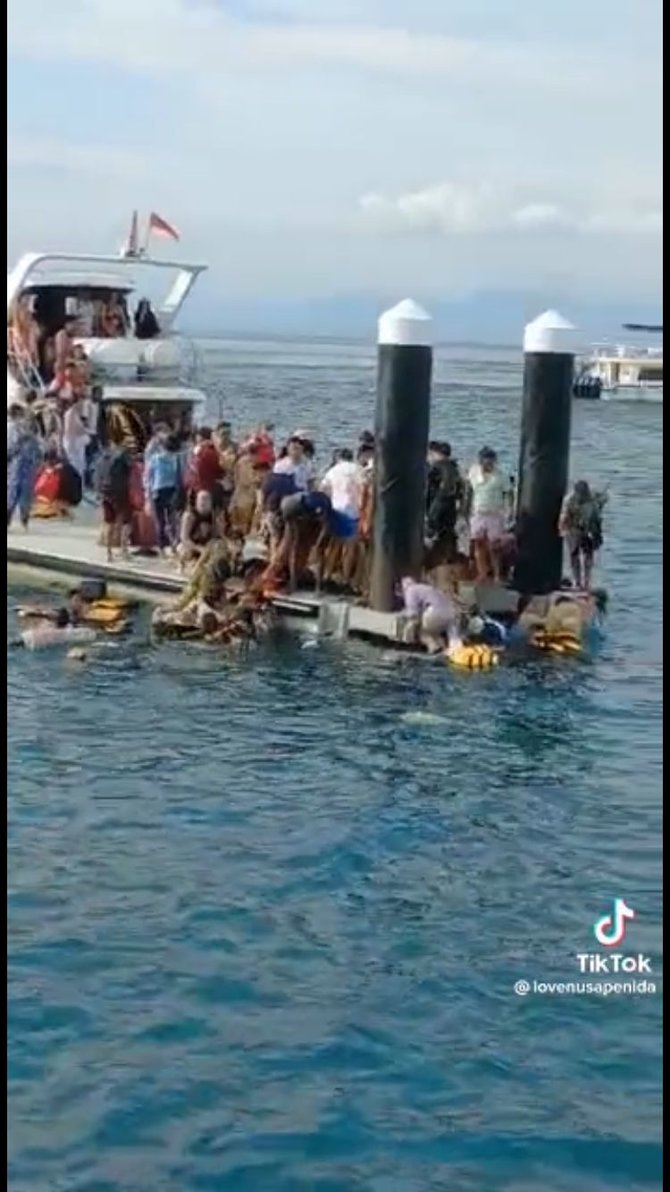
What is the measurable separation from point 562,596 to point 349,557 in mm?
1955

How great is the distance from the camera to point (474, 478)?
1788cm

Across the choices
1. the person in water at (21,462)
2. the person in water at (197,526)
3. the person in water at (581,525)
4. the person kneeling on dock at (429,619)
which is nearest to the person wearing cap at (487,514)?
the person in water at (581,525)

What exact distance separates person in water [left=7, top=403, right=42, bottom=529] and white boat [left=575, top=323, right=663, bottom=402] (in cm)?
5168

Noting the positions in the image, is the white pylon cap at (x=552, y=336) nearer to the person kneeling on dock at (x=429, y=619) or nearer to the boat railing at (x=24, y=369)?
the person kneeling on dock at (x=429, y=619)

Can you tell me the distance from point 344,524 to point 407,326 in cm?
208

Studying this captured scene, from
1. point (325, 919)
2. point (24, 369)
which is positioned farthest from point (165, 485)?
point (325, 919)

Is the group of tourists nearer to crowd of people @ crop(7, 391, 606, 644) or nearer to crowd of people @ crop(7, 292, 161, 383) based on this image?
crowd of people @ crop(7, 391, 606, 644)

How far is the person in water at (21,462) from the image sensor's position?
20.8 meters

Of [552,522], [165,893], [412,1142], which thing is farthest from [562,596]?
[412,1142]

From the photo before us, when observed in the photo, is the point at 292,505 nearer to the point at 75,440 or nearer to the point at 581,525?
the point at 581,525

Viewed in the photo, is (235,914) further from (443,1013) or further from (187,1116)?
(187,1116)

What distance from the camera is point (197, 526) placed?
18.8 metres

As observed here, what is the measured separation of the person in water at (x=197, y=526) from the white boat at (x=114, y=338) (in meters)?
5.43

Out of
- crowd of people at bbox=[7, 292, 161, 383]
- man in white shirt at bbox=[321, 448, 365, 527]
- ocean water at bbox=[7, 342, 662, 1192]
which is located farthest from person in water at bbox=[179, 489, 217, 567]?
crowd of people at bbox=[7, 292, 161, 383]
